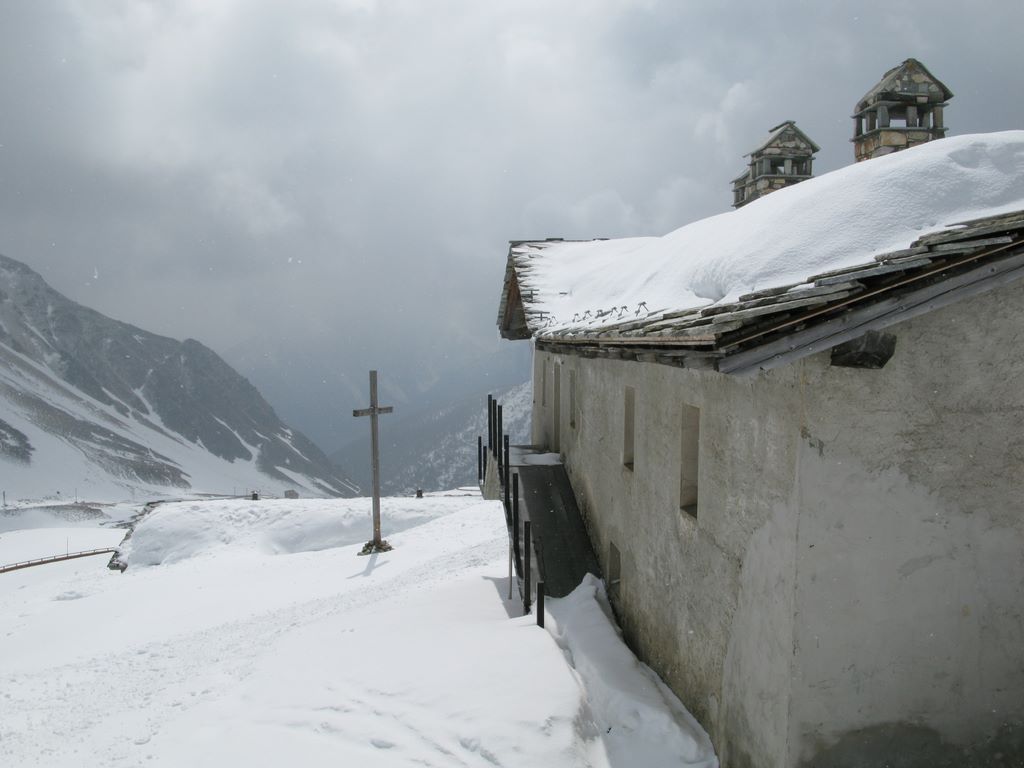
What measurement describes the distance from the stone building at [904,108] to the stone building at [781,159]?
3.82m

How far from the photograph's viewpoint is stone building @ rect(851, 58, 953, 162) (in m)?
11.9

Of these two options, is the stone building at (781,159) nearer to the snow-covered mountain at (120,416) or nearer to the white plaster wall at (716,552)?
the white plaster wall at (716,552)

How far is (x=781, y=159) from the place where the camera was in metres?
16.4

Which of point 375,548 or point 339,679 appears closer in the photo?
point 339,679

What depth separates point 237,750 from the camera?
5.73 metres

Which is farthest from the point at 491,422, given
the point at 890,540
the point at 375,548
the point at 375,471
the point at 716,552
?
the point at 890,540

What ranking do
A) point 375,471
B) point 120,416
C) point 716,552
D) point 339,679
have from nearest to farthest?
point 716,552 → point 339,679 → point 375,471 → point 120,416

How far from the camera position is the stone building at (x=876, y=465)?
409cm

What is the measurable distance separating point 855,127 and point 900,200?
9402 mm

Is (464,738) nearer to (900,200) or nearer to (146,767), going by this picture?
(146,767)

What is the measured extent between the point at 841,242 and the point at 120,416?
525 feet

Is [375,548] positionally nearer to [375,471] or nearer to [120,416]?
[375,471]

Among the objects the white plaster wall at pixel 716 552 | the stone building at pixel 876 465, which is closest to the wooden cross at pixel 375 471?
the white plaster wall at pixel 716 552

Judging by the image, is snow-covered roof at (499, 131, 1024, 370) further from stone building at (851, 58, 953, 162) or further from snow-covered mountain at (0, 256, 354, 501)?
snow-covered mountain at (0, 256, 354, 501)
